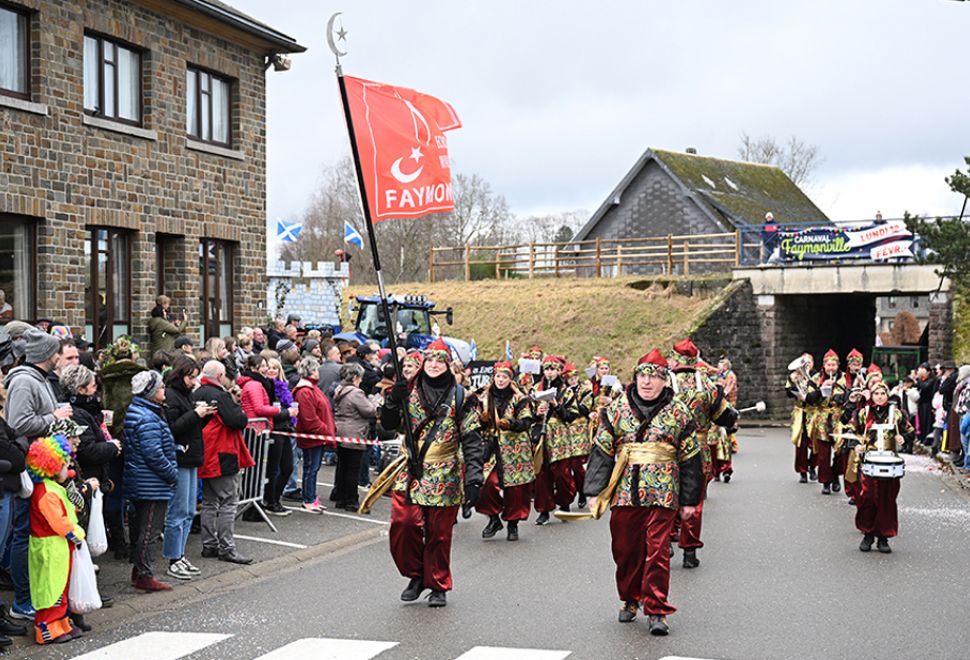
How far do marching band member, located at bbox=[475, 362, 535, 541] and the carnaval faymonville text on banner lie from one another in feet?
9.80

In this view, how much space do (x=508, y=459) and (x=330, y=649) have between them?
5.85m

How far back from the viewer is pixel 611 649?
7.93m

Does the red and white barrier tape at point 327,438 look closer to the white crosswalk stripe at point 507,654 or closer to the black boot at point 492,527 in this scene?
the black boot at point 492,527

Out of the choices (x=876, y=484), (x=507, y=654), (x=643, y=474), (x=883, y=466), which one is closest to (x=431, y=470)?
(x=643, y=474)

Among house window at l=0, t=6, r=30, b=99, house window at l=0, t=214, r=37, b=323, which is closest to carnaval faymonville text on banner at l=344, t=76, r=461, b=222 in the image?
house window at l=0, t=6, r=30, b=99

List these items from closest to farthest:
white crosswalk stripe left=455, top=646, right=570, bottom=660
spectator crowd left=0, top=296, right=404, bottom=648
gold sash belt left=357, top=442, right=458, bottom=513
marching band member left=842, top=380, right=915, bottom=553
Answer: white crosswalk stripe left=455, top=646, right=570, bottom=660, spectator crowd left=0, top=296, right=404, bottom=648, gold sash belt left=357, top=442, right=458, bottom=513, marching band member left=842, top=380, right=915, bottom=553

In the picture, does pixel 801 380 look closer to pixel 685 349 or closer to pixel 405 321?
pixel 685 349

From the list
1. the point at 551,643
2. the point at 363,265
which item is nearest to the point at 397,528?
the point at 551,643

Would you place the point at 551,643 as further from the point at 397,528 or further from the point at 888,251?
the point at 888,251

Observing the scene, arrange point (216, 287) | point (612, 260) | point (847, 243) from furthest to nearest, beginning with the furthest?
point (612, 260), point (847, 243), point (216, 287)

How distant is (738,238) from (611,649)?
3366cm

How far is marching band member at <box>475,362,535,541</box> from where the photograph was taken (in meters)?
13.3

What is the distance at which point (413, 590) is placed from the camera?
9570 mm

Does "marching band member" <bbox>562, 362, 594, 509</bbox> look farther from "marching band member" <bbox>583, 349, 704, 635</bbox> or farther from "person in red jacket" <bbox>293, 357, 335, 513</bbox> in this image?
"marching band member" <bbox>583, 349, 704, 635</bbox>
